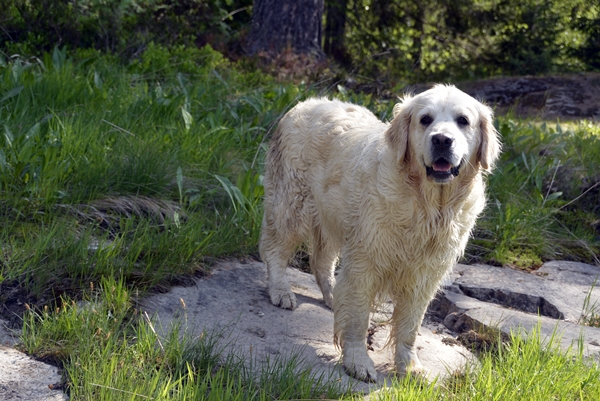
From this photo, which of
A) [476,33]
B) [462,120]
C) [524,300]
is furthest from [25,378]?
[476,33]

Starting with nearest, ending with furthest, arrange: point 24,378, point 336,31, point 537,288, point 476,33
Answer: point 24,378 < point 537,288 < point 336,31 < point 476,33

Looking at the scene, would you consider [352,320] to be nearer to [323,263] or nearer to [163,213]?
[323,263]

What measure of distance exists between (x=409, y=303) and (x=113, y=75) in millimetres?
4283

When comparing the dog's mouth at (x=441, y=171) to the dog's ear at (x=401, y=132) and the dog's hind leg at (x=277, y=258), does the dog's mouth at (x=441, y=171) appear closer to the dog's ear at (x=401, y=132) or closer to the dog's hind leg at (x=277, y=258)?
the dog's ear at (x=401, y=132)

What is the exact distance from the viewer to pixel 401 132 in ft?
12.6

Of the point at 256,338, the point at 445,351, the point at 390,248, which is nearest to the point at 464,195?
the point at 390,248

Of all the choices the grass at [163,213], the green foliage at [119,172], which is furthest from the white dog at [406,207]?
the green foliage at [119,172]

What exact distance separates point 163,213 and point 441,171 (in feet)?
7.42

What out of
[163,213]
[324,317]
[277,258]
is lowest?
[324,317]

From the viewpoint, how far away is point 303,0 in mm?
9234

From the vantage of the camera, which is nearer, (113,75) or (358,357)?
(358,357)

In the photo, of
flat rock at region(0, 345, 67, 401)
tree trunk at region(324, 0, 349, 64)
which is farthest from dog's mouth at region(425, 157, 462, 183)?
tree trunk at region(324, 0, 349, 64)

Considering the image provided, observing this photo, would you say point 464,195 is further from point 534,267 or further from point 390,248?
point 534,267

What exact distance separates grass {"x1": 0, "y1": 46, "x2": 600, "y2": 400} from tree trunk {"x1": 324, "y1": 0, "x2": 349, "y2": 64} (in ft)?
13.4
